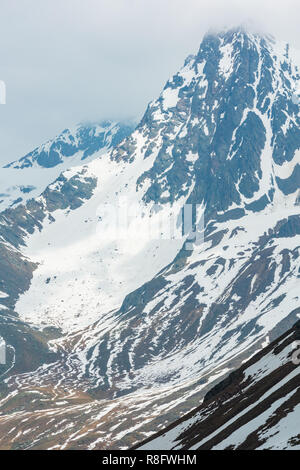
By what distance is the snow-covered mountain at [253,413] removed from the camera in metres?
113

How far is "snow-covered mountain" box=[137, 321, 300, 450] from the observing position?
372ft

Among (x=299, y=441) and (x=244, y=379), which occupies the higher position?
(x=244, y=379)

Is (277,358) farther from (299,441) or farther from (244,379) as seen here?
(299,441)

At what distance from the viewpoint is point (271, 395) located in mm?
140375

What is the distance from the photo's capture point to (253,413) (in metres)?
136
